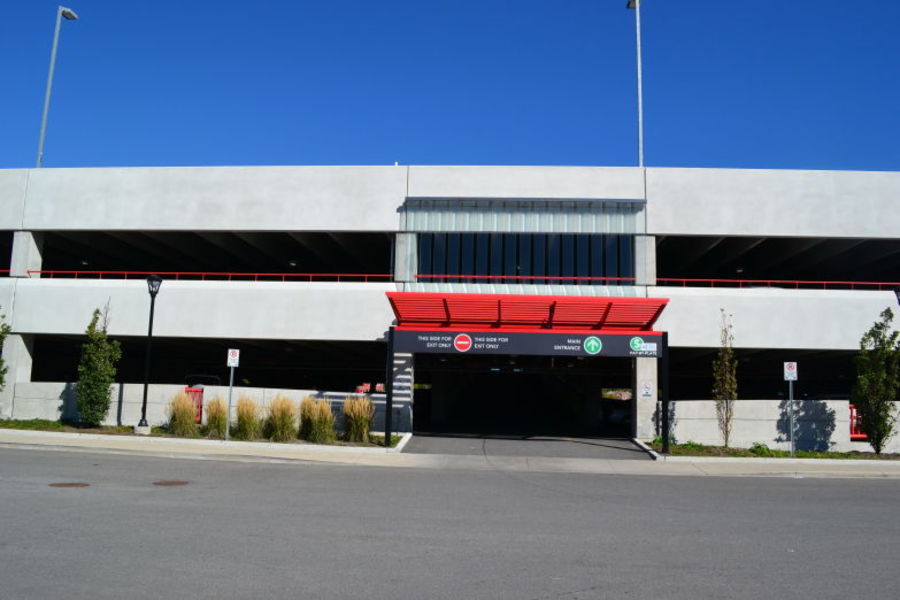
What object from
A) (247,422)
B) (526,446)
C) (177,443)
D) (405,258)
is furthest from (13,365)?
(526,446)

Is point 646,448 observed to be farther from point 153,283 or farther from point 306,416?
point 153,283

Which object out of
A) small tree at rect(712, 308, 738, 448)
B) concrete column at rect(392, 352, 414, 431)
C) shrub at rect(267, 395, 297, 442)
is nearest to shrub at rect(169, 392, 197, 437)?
shrub at rect(267, 395, 297, 442)

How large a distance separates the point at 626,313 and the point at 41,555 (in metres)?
18.1

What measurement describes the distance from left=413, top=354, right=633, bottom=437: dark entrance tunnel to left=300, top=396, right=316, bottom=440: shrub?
5492 millimetres

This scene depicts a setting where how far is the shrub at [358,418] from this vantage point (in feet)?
70.0

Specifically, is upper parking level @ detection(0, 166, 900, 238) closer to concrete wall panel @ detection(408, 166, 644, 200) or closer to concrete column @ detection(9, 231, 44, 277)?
concrete wall panel @ detection(408, 166, 644, 200)

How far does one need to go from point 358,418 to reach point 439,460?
3.59 meters

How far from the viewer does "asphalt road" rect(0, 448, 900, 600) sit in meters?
6.57

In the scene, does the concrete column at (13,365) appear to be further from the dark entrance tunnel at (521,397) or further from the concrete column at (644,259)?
the concrete column at (644,259)

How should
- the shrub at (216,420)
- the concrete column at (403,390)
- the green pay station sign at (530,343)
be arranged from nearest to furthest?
the shrub at (216,420)
the green pay station sign at (530,343)
the concrete column at (403,390)

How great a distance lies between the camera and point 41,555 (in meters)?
7.23

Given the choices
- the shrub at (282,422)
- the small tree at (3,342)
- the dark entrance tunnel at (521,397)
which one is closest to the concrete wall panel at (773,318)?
the dark entrance tunnel at (521,397)

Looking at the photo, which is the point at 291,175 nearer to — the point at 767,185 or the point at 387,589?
the point at 767,185

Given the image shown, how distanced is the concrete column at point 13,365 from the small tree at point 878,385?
90.0 feet
